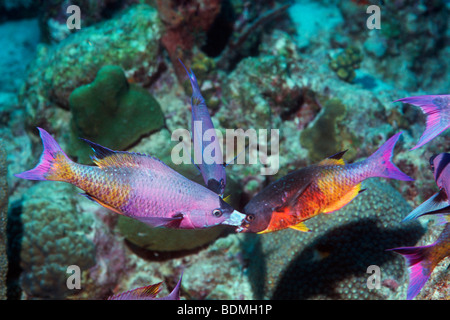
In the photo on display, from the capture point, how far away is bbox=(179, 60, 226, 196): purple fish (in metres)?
2.36

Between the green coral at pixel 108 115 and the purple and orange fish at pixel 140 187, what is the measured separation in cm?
277

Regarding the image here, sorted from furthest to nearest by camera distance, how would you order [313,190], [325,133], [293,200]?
[325,133] < [313,190] < [293,200]

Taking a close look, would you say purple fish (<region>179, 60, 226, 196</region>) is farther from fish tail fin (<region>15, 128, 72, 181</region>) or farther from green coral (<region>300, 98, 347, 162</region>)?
green coral (<region>300, 98, 347, 162</region>)

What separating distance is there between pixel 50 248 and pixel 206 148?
2.99 meters

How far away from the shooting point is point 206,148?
8.04 feet

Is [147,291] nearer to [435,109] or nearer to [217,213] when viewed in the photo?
→ [217,213]

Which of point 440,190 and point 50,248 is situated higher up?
point 440,190

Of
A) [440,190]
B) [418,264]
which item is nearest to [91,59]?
[440,190]

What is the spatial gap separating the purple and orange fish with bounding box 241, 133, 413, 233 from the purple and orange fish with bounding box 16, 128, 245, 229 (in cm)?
28

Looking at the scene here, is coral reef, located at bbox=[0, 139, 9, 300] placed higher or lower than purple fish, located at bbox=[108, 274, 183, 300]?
higher

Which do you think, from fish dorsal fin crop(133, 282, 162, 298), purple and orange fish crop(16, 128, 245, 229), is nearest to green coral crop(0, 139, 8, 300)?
purple and orange fish crop(16, 128, 245, 229)

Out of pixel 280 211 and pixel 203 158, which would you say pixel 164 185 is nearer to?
pixel 203 158

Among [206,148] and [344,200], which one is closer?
[344,200]

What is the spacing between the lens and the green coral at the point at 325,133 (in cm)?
510
